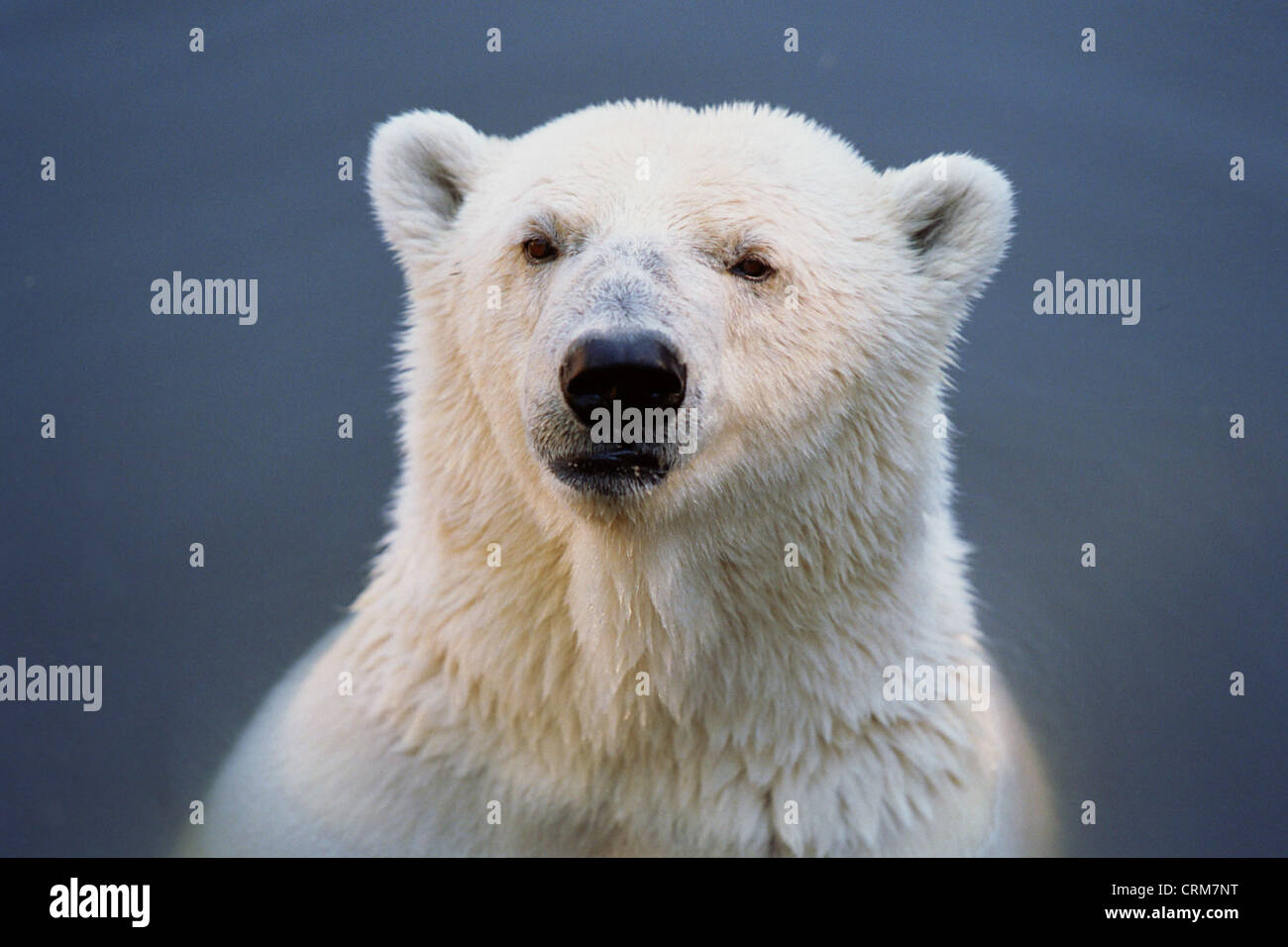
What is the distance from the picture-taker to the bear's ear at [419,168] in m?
3.13

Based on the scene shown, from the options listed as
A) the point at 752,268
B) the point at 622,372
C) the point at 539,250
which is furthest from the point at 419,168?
the point at 622,372

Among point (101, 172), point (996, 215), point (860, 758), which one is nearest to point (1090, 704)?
point (860, 758)

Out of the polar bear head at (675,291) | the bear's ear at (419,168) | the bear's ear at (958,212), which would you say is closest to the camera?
the polar bear head at (675,291)

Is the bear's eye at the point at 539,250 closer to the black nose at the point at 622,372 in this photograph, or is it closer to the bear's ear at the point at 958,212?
the black nose at the point at 622,372

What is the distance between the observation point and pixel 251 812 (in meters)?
3.32

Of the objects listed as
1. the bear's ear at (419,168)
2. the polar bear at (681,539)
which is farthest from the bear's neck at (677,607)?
the bear's ear at (419,168)

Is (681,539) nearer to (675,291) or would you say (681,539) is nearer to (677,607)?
(677,607)

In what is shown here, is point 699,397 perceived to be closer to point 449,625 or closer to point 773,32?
point 449,625

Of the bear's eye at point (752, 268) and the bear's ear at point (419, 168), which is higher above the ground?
the bear's ear at point (419, 168)

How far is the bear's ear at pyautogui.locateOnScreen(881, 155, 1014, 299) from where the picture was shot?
3.01 meters

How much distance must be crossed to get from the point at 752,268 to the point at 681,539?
64 centimetres

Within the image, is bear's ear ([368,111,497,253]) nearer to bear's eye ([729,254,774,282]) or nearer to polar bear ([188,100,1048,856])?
polar bear ([188,100,1048,856])

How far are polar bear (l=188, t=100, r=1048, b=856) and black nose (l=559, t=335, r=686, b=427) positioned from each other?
23 cm

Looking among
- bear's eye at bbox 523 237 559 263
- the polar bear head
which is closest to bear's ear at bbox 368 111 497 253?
the polar bear head
